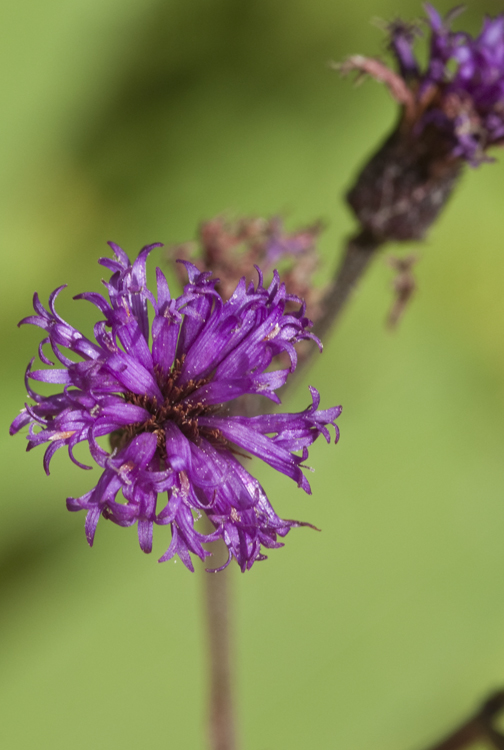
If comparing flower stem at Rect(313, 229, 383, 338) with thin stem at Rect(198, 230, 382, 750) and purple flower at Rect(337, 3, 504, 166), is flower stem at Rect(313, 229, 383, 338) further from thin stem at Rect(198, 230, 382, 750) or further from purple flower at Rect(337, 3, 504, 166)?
purple flower at Rect(337, 3, 504, 166)

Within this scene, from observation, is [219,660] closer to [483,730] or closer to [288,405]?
[483,730]

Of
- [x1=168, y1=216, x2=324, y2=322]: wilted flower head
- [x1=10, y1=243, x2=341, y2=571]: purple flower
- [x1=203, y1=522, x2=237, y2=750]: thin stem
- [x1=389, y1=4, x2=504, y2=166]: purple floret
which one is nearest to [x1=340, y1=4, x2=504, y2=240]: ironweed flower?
[x1=389, y1=4, x2=504, y2=166]: purple floret

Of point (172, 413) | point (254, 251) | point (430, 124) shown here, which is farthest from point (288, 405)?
point (172, 413)

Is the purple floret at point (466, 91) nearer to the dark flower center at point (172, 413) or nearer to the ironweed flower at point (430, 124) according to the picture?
the ironweed flower at point (430, 124)

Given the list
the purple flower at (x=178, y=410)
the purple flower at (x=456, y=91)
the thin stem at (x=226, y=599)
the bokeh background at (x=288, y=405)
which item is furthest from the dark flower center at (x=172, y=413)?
the bokeh background at (x=288, y=405)

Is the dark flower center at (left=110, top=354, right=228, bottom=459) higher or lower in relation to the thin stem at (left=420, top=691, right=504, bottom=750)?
higher

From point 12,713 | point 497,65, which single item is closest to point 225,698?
point 12,713

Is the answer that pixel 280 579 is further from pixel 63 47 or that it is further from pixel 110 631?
pixel 63 47
